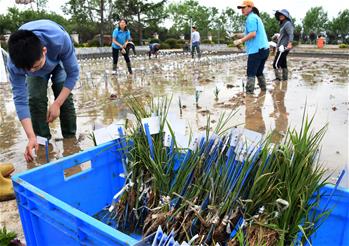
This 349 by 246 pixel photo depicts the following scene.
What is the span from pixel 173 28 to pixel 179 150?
4235 centimetres

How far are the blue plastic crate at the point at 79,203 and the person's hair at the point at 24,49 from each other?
0.61m

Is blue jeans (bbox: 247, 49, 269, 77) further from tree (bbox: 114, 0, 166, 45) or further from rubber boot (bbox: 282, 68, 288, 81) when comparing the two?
tree (bbox: 114, 0, 166, 45)

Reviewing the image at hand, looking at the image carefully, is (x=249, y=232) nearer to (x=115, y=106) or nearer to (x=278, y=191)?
(x=278, y=191)

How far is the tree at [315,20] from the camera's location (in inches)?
1463

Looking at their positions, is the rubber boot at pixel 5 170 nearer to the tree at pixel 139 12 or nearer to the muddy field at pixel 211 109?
the muddy field at pixel 211 109

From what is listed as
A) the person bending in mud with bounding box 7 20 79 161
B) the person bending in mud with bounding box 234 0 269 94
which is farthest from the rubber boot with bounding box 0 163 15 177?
the person bending in mud with bounding box 234 0 269 94

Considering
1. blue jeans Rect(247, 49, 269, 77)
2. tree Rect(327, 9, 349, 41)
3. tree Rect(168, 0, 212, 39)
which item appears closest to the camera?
blue jeans Rect(247, 49, 269, 77)

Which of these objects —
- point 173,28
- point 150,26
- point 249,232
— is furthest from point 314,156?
point 173,28

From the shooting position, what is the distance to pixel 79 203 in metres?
1.77

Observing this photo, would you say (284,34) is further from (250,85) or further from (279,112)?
(279,112)

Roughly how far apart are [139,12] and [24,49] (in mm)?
31908

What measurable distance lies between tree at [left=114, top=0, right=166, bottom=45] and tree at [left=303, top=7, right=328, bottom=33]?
16.1 metres

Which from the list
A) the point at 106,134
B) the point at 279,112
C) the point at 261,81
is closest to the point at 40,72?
the point at 106,134

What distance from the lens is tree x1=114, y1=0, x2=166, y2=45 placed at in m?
31.4
